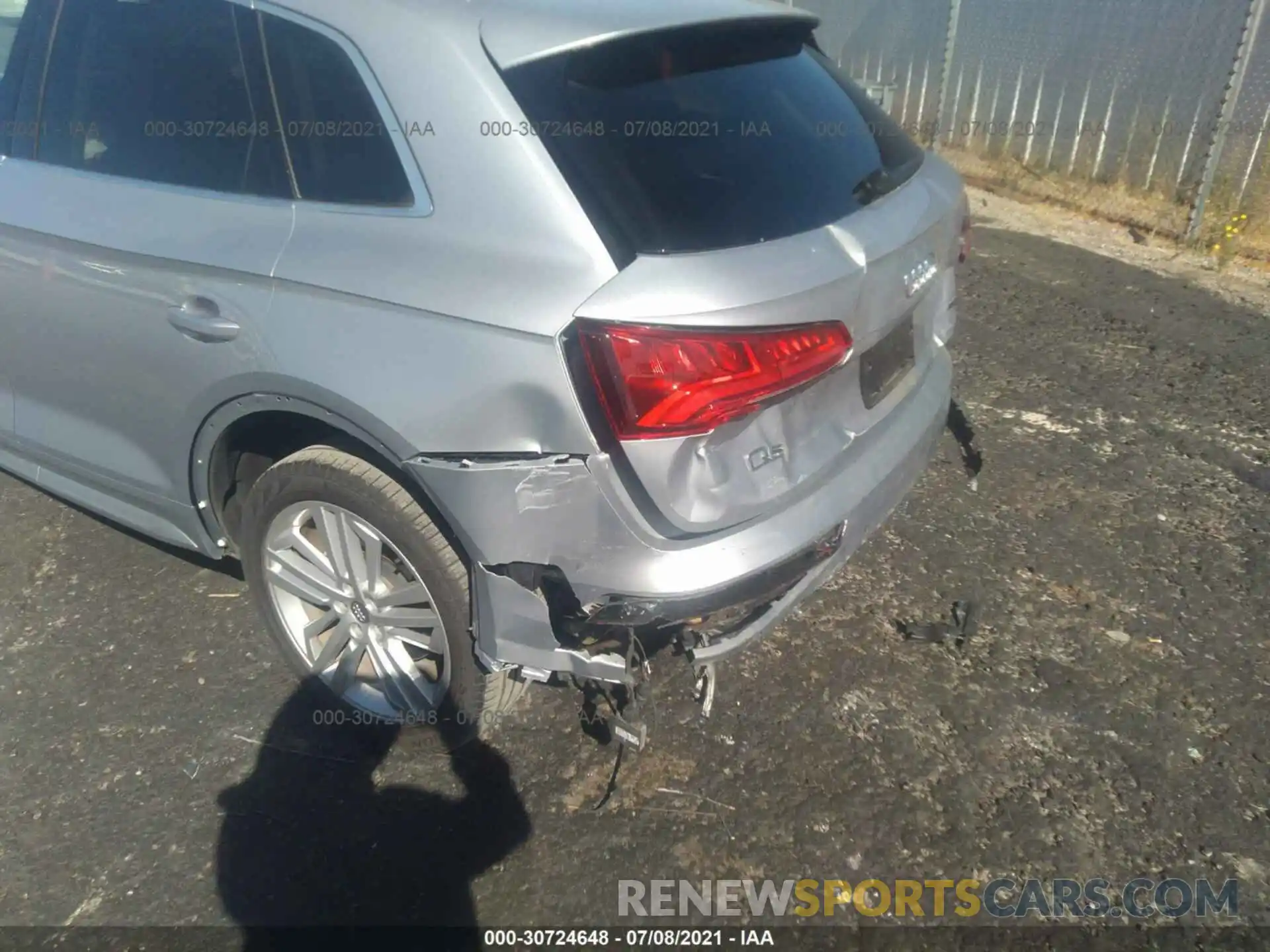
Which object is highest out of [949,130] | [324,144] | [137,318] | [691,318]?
[324,144]

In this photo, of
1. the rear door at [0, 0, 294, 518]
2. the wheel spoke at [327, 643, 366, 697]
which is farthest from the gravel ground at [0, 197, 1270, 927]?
the rear door at [0, 0, 294, 518]

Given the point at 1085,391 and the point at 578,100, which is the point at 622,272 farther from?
the point at 1085,391

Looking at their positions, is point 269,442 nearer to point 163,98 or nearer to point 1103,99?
point 163,98

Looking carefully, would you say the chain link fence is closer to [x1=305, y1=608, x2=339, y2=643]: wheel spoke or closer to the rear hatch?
the rear hatch

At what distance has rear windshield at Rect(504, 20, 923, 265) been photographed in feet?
6.63

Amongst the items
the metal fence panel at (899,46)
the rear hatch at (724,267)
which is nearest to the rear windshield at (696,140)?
the rear hatch at (724,267)

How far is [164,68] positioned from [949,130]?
8.01 m

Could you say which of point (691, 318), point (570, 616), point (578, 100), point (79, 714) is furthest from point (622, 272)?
point (79, 714)

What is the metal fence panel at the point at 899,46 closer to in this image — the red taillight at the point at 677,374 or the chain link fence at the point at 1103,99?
the chain link fence at the point at 1103,99

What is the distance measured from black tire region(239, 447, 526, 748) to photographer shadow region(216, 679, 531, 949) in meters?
0.17

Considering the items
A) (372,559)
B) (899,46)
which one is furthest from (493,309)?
(899,46)

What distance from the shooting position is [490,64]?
2.05 metres

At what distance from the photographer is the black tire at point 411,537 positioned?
2.29 metres

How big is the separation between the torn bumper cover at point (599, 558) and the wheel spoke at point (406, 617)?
0.21 meters
